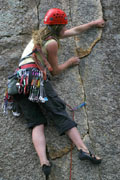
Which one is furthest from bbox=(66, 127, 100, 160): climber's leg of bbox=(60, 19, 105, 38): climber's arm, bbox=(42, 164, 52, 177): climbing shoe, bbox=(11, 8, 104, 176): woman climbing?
bbox=(60, 19, 105, 38): climber's arm

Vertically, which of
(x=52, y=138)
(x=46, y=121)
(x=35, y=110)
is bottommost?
(x=52, y=138)

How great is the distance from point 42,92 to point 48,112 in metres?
0.32

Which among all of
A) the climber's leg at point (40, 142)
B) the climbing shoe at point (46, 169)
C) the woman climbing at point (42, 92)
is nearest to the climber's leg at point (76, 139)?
the woman climbing at point (42, 92)

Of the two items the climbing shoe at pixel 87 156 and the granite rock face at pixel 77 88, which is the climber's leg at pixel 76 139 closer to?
the climbing shoe at pixel 87 156

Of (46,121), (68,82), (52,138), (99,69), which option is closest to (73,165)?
(52,138)

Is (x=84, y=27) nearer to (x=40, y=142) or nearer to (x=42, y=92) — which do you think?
(x=42, y=92)

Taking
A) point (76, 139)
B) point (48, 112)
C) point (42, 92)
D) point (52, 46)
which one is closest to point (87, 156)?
point (76, 139)

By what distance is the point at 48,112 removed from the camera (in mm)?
3133

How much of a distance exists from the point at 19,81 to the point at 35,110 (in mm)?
448

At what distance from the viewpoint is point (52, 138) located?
128 inches

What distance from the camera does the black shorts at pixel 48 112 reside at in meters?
3.06

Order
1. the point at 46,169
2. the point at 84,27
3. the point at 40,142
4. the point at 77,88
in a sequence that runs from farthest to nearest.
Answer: the point at 84,27
the point at 77,88
the point at 40,142
the point at 46,169

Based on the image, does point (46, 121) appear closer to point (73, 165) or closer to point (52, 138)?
point (52, 138)

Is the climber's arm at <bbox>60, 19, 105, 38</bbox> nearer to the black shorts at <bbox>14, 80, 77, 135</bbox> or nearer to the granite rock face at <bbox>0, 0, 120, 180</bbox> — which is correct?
the granite rock face at <bbox>0, 0, 120, 180</bbox>
